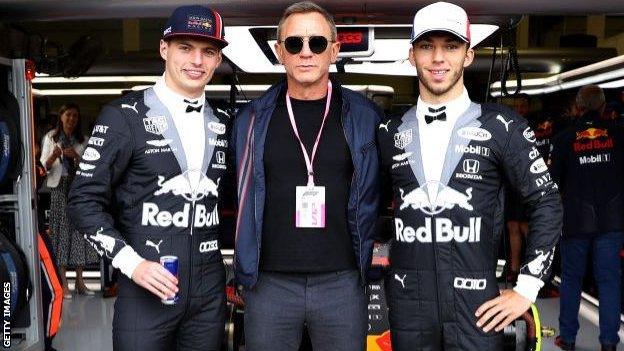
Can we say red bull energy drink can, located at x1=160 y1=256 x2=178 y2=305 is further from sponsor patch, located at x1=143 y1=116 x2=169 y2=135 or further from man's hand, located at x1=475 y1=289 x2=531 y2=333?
man's hand, located at x1=475 y1=289 x2=531 y2=333

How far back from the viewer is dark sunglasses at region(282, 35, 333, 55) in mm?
2041

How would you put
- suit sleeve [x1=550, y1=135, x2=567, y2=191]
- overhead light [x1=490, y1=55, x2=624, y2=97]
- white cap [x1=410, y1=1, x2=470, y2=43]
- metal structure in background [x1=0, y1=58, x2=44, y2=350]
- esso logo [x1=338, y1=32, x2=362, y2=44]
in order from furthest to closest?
overhead light [x1=490, y1=55, x2=624, y2=97] → suit sleeve [x1=550, y1=135, x2=567, y2=191] → metal structure in background [x1=0, y1=58, x2=44, y2=350] → esso logo [x1=338, y1=32, x2=362, y2=44] → white cap [x1=410, y1=1, x2=470, y2=43]

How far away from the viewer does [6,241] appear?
336 centimetres

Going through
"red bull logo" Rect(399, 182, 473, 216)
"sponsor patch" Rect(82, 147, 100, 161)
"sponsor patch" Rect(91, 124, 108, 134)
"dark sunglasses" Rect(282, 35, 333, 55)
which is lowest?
"red bull logo" Rect(399, 182, 473, 216)

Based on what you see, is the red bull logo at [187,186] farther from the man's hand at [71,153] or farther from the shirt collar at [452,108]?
the man's hand at [71,153]

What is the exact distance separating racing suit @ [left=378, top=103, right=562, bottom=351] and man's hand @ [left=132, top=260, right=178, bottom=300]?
71 cm

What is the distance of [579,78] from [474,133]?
14.9ft

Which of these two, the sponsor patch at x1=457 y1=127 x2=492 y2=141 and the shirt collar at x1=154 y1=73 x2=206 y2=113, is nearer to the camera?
the sponsor patch at x1=457 y1=127 x2=492 y2=141

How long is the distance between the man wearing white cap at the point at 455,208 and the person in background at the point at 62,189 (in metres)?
3.97

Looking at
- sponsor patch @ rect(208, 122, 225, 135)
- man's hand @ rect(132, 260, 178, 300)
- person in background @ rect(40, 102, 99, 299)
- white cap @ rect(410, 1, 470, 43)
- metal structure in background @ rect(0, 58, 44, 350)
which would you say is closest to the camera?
man's hand @ rect(132, 260, 178, 300)

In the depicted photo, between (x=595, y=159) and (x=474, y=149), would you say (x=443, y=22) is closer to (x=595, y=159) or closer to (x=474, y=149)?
(x=474, y=149)

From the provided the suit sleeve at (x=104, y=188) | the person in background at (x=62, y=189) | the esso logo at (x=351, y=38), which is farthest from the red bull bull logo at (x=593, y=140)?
the person in background at (x=62, y=189)

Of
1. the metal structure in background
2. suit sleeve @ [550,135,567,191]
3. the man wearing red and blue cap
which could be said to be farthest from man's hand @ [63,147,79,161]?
suit sleeve @ [550,135,567,191]

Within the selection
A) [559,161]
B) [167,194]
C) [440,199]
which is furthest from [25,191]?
[559,161]
